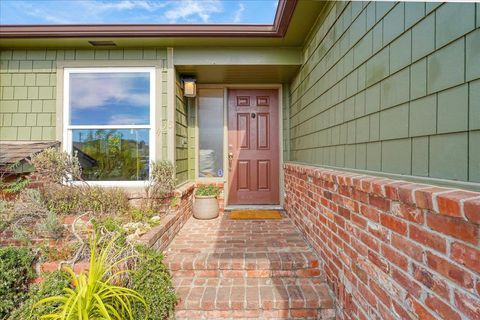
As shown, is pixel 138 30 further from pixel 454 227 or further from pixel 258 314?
pixel 454 227

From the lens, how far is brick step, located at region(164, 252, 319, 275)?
7.25ft

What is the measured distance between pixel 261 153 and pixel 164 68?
81.0 inches

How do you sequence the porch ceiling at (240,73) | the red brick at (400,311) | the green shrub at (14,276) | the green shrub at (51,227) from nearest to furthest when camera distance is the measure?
the red brick at (400,311) → the green shrub at (14,276) → the green shrub at (51,227) → the porch ceiling at (240,73)

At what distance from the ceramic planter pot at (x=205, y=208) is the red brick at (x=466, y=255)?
3.15 metres

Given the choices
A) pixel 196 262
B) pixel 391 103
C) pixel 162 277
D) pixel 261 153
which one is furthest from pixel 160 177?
pixel 391 103

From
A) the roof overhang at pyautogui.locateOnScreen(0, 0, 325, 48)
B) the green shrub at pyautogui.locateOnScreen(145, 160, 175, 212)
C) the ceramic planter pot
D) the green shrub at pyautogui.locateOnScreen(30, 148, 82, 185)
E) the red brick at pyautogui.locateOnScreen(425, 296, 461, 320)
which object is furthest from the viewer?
the ceramic planter pot

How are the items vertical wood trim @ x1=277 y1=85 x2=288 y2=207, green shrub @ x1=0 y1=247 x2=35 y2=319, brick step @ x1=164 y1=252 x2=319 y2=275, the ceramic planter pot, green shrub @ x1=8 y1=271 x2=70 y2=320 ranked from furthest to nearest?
vertical wood trim @ x1=277 y1=85 x2=288 y2=207, the ceramic planter pot, brick step @ x1=164 y1=252 x2=319 y2=275, green shrub @ x1=0 y1=247 x2=35 y2=319, green shrub @ x1=8 y1=271 x2=70 y2=320

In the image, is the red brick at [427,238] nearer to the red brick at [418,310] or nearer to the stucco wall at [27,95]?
the red brick at [418,310]

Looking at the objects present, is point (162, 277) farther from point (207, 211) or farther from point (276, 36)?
point (276, 36)

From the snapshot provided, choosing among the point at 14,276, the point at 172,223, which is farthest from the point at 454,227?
the point at 14,276

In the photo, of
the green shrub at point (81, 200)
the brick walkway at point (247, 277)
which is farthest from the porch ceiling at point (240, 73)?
the brick walkway at point (247, 277)

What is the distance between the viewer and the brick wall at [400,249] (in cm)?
84

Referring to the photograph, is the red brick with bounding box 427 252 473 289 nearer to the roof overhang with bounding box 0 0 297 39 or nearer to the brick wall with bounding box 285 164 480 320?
the brick wall with bounding box 285 164 480 320

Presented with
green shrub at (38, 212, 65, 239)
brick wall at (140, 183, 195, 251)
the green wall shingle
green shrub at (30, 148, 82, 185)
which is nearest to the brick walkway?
brick wall at (140, 183, 195, 251)
